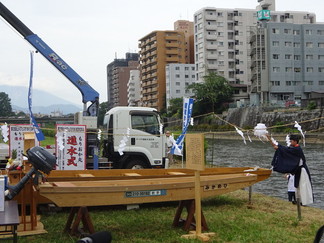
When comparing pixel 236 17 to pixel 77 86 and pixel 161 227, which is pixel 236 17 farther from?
pixel 161 227

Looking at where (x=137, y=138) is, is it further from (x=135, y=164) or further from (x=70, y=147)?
(x=70, y=147)

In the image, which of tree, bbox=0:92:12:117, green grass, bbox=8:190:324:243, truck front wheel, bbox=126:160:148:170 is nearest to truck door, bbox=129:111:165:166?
truck front wheel, bbox=126:160:148:170

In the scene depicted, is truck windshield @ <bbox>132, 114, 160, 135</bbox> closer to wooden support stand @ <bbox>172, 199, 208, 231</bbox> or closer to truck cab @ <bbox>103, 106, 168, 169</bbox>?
truck cab @ <bbox>103, 106, 168, 169</bbox>

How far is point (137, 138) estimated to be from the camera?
12289 mm

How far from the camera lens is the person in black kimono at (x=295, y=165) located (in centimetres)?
800

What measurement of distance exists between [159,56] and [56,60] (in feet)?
263

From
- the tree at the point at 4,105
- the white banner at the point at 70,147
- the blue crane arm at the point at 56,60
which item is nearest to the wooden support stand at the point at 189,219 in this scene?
the white banner at the point at 70,147

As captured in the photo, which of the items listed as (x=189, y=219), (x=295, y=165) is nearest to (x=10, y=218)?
(x=189, y=219)

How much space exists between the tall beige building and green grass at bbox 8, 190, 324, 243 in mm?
84325

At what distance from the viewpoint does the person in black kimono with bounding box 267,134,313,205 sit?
8000mm

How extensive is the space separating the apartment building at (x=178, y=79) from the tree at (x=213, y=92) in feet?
42.9

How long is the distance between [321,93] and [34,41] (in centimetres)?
5564

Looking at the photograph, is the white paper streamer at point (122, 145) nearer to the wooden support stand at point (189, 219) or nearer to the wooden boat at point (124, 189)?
the wooden boat at point (124, 189)

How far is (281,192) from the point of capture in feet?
45.2
